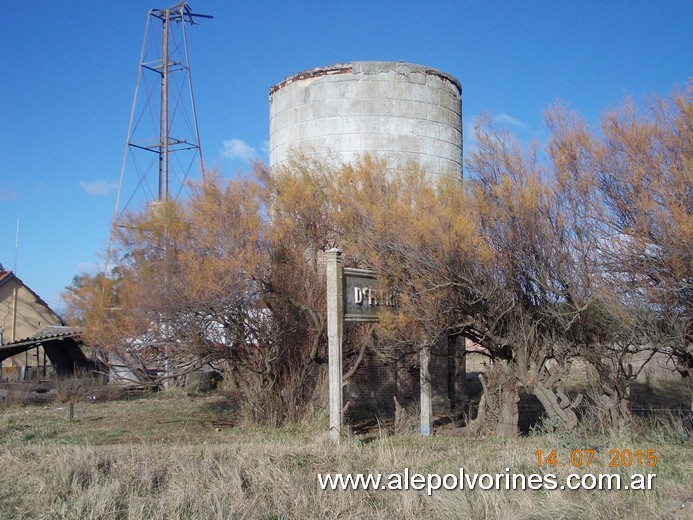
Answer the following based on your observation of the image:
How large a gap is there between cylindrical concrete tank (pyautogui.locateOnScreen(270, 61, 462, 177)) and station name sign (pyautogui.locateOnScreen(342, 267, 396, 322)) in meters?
7.52

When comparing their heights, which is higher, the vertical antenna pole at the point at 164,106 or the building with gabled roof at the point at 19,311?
the vertical antenna pole at the point at 164,106

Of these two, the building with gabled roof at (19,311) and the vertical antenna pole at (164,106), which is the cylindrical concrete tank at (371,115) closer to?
the vertical antenna pole at (164,106)

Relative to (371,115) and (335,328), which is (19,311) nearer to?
(371,115)

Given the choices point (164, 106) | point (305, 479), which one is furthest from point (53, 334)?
point (305, 479)

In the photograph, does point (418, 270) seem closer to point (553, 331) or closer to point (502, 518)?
point (553, 331)

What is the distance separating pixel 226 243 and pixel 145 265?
2207mm

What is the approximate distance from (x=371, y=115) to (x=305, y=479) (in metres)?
13.1

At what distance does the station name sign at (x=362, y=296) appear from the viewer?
1057cm

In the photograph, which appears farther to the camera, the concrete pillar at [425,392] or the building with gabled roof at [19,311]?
the building with gabled roof at [19,311]

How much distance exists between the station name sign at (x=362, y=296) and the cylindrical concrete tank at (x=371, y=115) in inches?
296

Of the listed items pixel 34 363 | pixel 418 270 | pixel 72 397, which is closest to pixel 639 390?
pixel 418 270

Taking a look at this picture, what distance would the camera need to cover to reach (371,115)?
741 inches

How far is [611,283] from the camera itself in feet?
33.8

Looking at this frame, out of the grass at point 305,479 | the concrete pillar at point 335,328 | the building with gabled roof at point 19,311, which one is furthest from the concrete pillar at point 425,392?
the building with gabled roof at point 19,311
